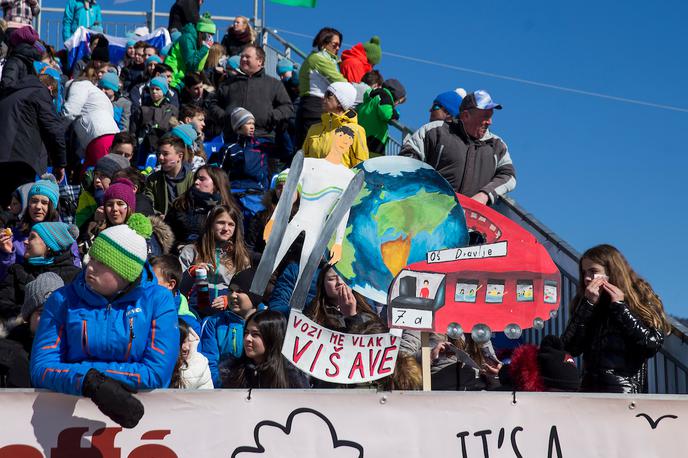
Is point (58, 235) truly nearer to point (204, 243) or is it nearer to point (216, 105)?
point (204, 243)

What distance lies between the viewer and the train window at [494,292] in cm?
598

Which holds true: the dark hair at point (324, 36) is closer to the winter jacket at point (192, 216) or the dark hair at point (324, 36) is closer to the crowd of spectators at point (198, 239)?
the crowd of spectators at point (198, 239)

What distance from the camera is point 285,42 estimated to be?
19953 mm

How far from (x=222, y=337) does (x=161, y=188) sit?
3.41m

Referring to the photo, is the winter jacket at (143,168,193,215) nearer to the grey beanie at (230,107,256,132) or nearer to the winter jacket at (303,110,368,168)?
the winter jacket at (303,110,368,168)

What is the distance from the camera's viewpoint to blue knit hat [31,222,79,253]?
348 inches

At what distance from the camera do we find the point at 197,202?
10609 mm

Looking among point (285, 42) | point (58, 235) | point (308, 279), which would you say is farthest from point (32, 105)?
point (285, 42)

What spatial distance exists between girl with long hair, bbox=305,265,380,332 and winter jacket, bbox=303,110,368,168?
2.57 metres

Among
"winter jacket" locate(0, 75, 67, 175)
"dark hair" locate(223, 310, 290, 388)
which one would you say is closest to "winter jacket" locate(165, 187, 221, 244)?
"winter jacket" locate(0, 75, 67, 175)

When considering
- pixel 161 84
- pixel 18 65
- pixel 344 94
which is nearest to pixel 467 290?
pixel 344 94

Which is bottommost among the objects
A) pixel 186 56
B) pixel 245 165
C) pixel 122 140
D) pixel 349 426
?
pixel 349 426

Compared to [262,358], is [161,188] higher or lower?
higher

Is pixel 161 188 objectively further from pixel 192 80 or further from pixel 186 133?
pixel 192 80
